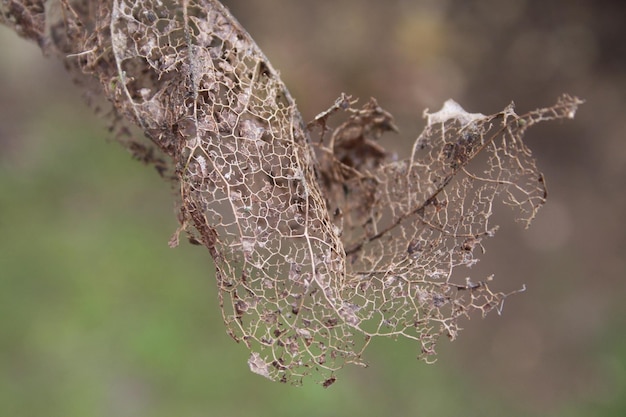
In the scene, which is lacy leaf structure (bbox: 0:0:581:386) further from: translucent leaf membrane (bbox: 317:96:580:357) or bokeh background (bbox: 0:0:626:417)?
bokeh background (bbox: 0:0:626:417)

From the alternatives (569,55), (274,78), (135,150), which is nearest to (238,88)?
(274,78)

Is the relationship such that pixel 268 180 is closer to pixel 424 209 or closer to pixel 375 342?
pixel 424 209

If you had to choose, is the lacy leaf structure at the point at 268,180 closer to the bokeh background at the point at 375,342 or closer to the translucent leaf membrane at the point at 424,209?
the translucent leaf membrane at the point at 424,209

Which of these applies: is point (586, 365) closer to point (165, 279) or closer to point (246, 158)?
point (165, 279)

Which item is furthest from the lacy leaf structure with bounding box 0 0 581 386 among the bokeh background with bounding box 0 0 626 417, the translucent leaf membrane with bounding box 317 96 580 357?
the bokeh background with bounding box 0 0 626 417

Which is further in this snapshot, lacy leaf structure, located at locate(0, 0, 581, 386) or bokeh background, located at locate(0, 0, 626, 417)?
bokeh background, located at locate(0, 0, 626, 417)

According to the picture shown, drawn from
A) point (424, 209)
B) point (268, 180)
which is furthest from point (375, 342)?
point (268, 180)
